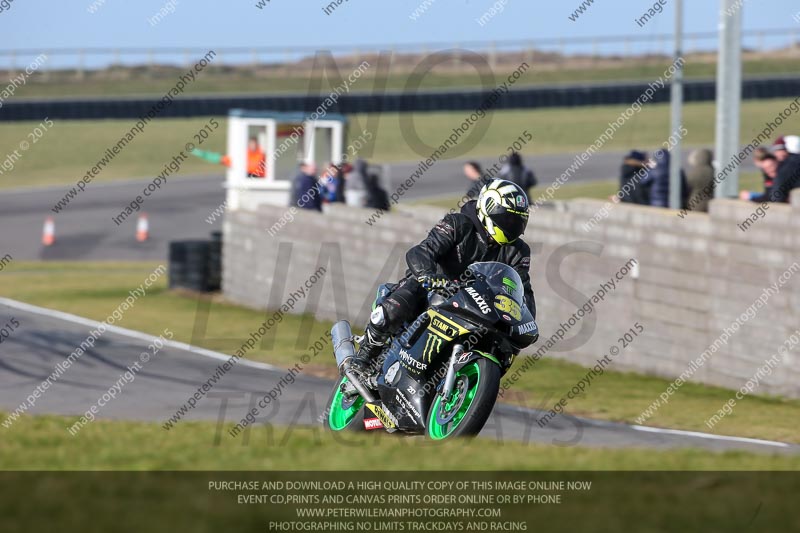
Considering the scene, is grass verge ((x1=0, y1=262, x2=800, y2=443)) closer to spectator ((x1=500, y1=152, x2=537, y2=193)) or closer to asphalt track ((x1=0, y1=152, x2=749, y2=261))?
asphalt track ((x1=0, y1=152, x2=749, y2=261))

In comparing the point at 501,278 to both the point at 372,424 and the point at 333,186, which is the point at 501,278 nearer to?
the point at 372,424

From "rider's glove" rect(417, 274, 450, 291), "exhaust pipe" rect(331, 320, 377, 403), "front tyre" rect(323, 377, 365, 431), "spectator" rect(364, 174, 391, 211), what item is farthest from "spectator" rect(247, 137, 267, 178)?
"rider's glove" rect(417, 274, 450, 291)

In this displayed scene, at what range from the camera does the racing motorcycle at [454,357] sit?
791 centimetres

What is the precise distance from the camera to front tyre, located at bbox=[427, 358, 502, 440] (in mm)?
7684

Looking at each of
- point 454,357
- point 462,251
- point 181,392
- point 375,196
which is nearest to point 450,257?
point 462,251

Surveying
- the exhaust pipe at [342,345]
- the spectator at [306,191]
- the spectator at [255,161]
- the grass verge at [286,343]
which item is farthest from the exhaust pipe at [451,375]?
the spectator at [255,161]

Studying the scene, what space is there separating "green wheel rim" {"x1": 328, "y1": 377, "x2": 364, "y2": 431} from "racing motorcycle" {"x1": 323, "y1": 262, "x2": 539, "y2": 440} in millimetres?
240

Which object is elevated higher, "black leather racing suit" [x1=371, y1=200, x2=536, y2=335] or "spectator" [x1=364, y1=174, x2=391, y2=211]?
"spectator" [x1=364, y1=174, x2=391, y2=211]

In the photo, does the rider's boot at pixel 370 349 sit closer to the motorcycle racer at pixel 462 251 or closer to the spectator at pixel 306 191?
the motorcycle racer at pixel 462 251

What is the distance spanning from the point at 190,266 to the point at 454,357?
14756 millimetres

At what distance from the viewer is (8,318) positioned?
18.1 m

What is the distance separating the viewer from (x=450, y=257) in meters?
8.81

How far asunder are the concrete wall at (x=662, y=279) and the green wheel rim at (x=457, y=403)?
18.5 feet
